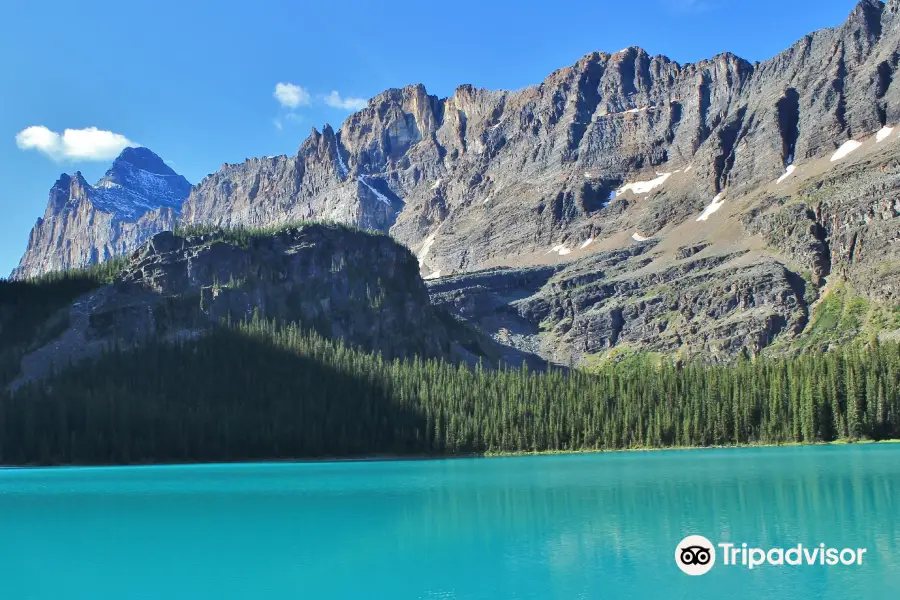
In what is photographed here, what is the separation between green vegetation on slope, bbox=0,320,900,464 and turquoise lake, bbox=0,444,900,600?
56.8m

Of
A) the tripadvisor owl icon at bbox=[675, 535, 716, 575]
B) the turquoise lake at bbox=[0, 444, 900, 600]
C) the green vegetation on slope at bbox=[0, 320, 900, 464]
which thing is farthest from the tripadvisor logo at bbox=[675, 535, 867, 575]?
the green vegetation on slope at bbox=[0, 320, 900, 464]

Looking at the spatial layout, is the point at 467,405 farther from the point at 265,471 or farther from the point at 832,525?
the point at 832,525

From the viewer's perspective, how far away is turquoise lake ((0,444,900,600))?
38.6 m

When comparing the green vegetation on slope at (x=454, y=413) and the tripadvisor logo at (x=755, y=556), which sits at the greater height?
the green vegetation on slope at (x=454, y=413)

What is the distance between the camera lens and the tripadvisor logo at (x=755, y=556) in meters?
39.9

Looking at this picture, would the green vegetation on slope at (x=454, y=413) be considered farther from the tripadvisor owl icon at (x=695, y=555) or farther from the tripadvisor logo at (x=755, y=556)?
the tripadvisor owl icon at (x=695, y=555)

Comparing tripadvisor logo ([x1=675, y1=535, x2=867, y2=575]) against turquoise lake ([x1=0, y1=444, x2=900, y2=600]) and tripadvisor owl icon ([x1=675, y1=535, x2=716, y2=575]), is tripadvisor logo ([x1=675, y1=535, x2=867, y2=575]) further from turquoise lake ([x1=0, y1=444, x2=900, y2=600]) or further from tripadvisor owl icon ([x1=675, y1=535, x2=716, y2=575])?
turquoise lake ([x1=0, y1=444, x2=900, y2=600])

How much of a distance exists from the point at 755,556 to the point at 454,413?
12071cm

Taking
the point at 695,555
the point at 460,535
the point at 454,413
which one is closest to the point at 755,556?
the point at 695,555

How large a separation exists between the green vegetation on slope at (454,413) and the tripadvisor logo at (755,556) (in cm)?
10806

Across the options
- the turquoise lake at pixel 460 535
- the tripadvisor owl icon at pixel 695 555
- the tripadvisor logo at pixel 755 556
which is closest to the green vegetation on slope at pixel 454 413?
the turquoise lake at pixel 460 535

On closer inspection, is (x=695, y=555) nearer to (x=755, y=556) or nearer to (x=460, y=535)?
(x=755, y=556)

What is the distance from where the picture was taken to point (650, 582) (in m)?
37.7

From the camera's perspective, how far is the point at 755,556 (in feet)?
137
